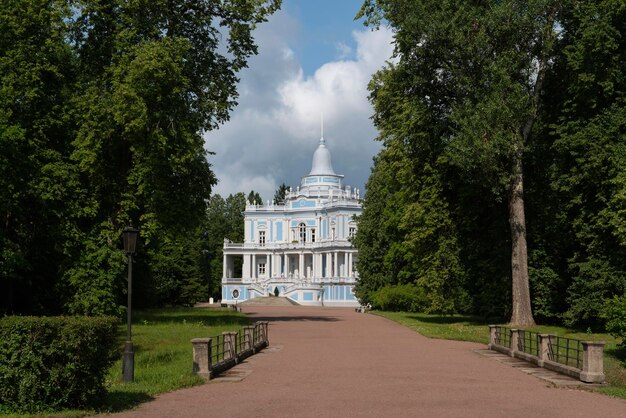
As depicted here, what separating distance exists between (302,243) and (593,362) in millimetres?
83918

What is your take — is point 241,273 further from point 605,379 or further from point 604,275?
point 605,379

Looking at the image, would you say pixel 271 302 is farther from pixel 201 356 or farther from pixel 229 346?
pixel 201 356

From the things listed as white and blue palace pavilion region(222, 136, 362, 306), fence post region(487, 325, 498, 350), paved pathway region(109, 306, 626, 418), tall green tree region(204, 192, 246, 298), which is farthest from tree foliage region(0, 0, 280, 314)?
tall green tree region(204, 192, 246, 298)

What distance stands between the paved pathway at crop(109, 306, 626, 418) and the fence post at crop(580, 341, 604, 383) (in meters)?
0.84

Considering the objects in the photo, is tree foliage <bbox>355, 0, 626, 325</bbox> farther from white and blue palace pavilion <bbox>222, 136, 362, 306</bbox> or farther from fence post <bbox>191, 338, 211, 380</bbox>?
white and blue palace pavilion <bbox>222, 136, 362, 306</bbox>

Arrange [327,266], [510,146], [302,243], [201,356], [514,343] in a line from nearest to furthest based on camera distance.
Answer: [201,356] < [514,343] < [510,146] < [327,266] < [302,243]

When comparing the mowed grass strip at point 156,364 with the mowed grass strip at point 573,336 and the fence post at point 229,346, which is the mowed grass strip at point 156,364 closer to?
the fence post at point 229,346

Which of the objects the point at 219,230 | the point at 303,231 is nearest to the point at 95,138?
the point at 303,231

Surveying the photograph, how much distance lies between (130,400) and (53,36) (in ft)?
69.6

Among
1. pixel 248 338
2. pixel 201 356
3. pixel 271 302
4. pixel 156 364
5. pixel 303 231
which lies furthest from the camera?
pixel 303 231

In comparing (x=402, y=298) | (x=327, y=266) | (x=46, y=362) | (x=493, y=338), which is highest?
(x=327, y=266)

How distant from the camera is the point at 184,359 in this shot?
61.5 feet

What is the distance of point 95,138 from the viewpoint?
29.1 m

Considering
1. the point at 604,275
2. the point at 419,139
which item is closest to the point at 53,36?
the point at 419,139
